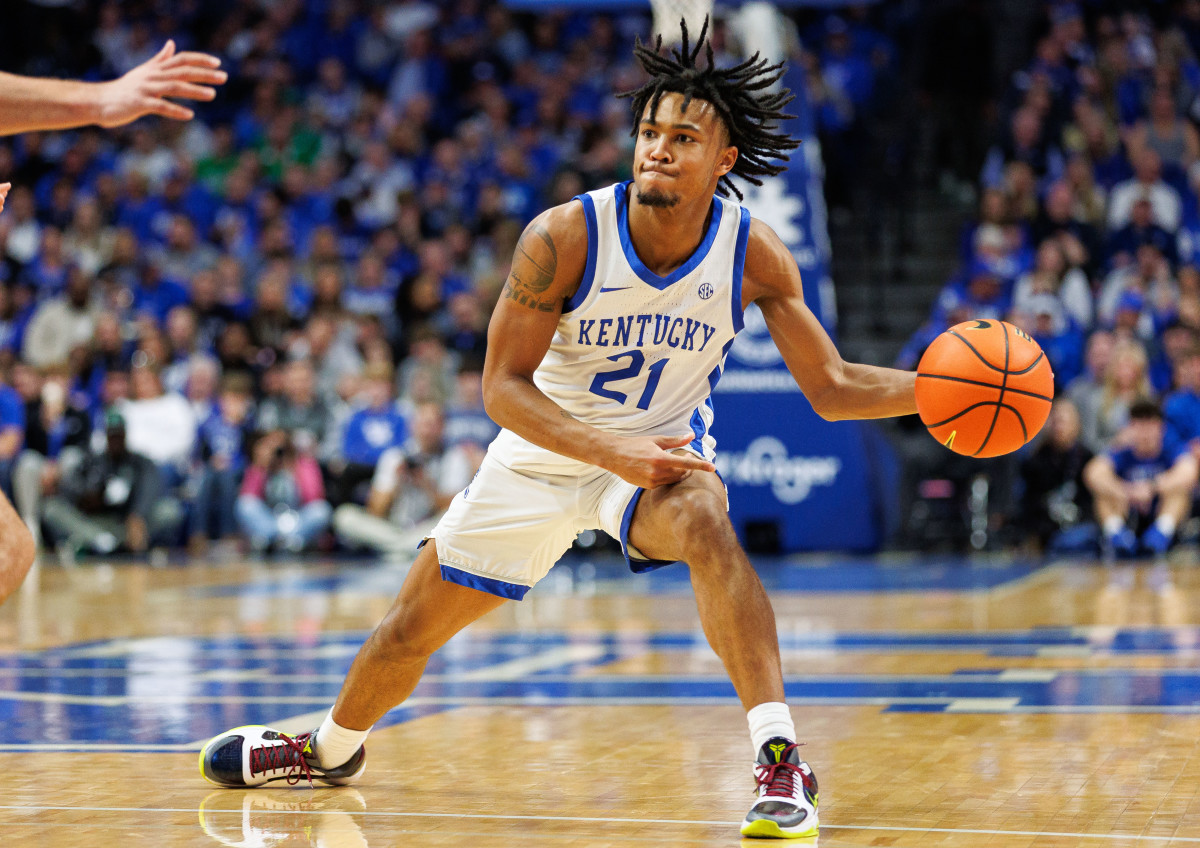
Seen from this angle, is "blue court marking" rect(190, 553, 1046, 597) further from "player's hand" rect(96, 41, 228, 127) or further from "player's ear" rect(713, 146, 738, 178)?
"player's hand" rect(96, 41, 228, 127)

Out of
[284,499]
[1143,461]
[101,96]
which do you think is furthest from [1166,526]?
[101,96]

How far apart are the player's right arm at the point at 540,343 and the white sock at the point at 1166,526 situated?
9095mm

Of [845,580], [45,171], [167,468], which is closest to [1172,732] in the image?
[845,580]

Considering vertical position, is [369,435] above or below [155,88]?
below

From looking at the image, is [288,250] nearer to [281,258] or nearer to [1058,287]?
[281,258]

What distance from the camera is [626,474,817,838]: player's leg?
396cm

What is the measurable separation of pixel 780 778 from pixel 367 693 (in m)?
1.33

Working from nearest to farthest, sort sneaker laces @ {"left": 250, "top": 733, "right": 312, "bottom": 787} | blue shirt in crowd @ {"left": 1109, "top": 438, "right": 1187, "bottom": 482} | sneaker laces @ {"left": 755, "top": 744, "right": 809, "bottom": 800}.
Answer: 1. sneaker laces @ {"left": 755, "top": 744, "right": 809, "bottom": 800}
2. sneaker laces @ {"left": 250, "top": 733, "right": 312, "bottom": 787}
3. blue shirt in crowd @ {"left": 1109, "top": 438, "right": 1187, "bottom": 482}

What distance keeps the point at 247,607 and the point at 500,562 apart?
236 inches

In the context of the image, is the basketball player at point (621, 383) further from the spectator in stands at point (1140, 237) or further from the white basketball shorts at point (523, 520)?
the spectator in stands at point (1140, 237)

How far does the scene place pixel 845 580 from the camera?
36.7 feet

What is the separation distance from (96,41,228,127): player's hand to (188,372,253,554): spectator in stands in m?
10.9

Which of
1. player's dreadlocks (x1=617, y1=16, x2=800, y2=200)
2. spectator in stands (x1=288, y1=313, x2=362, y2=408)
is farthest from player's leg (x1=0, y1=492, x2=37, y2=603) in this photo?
spectator in stands (x1=288, y1=313, x2=362, y2=408)

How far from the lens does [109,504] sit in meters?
14.2
